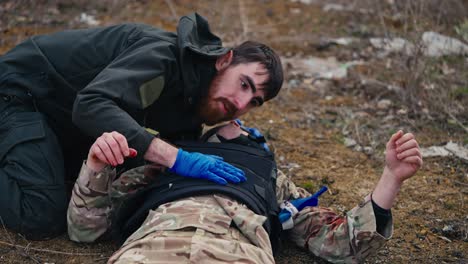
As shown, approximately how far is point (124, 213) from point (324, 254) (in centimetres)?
85

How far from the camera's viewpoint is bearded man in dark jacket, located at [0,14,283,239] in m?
2.42

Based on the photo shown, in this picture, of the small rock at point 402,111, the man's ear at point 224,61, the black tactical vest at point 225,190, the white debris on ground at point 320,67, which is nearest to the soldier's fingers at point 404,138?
the black tactical vest at point 225,190

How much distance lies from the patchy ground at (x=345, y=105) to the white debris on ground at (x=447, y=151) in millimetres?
48

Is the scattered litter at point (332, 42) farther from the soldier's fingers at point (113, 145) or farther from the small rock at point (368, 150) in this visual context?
the soldier's fingers at point (113, 145)

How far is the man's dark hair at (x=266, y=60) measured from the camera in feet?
8.98

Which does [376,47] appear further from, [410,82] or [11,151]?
[11,151]

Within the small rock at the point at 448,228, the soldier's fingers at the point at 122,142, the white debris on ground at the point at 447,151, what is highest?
the soldier's fingers at the point at 122,142

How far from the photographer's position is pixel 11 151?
8.84ft

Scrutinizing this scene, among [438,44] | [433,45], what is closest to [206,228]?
[433,45]

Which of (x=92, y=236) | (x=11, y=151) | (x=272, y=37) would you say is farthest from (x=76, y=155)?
(x=272, y=37)

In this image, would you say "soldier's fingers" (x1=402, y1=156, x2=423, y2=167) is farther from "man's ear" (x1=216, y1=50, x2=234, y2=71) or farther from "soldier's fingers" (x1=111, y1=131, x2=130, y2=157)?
"soldier's fingers" (x1=111, y1=131, x2=130, y2=157)

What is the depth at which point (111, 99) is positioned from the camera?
Answer: 2410 mm

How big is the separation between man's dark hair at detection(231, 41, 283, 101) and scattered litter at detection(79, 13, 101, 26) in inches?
128


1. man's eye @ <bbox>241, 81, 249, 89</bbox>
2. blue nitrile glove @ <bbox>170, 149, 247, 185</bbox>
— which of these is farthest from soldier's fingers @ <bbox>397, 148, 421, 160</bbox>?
man's eye @ <bbox>241, 81, 249, 89</bbox>
